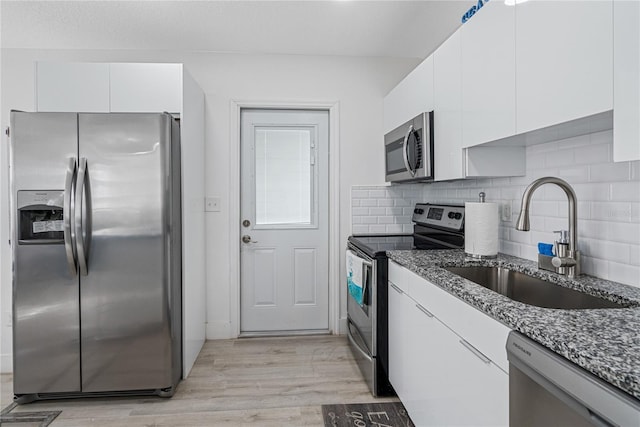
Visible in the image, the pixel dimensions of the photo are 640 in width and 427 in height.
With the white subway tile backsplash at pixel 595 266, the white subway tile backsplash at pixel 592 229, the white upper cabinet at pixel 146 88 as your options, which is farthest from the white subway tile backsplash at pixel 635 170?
the white upper cabinet at pixel 146 88

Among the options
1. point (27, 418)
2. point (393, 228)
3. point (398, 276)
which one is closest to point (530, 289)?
point (398, 276)

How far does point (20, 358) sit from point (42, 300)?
37 cm

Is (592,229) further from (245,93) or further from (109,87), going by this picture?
(109,87)

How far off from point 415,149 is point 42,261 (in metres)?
2.33

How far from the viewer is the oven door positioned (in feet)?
8.03

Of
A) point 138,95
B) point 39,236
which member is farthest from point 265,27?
point 39,236

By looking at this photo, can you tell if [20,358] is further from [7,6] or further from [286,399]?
[7,6]

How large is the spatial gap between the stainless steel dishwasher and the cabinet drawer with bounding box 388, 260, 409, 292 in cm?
98

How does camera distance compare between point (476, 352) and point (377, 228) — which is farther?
point (377, 228)

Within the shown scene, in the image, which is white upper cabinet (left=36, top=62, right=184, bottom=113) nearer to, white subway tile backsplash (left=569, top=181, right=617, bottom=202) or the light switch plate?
the light switch plate

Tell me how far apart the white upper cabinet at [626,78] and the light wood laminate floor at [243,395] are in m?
1.89

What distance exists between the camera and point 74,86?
9.09 ft

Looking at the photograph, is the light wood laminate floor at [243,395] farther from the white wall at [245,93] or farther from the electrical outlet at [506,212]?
the electrical outlet at [506,212]

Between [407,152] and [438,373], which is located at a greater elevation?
[407,152]
